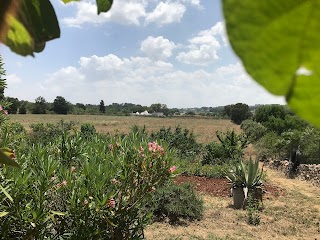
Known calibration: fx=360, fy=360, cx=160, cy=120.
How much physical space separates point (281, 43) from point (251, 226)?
6.36 meters

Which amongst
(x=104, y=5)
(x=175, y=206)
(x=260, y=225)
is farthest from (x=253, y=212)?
(x=104, y=5)

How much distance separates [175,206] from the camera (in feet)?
20.6

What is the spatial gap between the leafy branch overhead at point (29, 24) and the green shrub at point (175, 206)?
6.03m

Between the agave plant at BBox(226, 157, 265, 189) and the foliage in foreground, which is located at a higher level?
the foliage in foreground

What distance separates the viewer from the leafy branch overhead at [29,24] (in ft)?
0.63

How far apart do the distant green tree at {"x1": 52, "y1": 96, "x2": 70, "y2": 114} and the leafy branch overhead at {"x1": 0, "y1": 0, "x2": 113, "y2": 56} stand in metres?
43.0

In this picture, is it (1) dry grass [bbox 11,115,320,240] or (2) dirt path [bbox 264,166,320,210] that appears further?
(2) dirt path [bbox 264,166,320,210]

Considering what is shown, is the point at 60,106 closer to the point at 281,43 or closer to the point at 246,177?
the point at 246,177

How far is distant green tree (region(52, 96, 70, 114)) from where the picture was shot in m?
41.7

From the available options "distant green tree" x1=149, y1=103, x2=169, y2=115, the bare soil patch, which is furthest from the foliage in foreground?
"distant green tree" x1=149, y1=103, x2=169, y2=115

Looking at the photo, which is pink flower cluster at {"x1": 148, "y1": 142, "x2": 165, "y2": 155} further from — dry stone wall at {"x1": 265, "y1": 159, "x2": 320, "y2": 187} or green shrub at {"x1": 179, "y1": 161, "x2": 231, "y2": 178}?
dry stone wall at {"x1": 265, "y1": 159, "x2": 320, "y2": 187}

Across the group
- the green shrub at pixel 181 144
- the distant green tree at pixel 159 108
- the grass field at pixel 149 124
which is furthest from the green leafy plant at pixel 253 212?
the distant green tree at pixel 159 108

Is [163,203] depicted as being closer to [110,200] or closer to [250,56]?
[110,200]

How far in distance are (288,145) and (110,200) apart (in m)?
11.6
